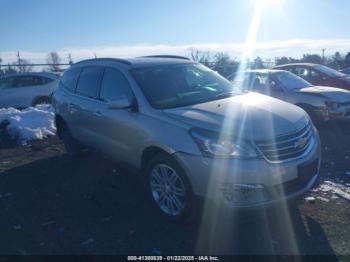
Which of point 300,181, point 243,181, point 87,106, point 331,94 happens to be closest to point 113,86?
point 87,106

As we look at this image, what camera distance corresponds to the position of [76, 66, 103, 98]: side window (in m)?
6.14

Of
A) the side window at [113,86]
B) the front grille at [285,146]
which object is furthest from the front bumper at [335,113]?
the side window at [113,86]

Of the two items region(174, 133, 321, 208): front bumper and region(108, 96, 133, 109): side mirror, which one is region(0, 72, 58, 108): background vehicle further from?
region(174, 133, 321, 208): front bumper

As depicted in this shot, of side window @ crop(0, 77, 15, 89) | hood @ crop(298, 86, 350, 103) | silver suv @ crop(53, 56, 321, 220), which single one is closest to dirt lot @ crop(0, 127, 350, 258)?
silver suv @ crop(53, 56, 321, 220)

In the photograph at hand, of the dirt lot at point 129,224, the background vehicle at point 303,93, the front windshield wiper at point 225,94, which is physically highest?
the front windshield wiper at point 225,94

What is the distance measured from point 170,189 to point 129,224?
682mm

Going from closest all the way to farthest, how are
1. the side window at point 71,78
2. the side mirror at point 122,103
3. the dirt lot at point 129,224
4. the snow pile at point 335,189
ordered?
the dirt lot at point 129,224 < the side mirror at point 122,103 < the snow pile at point 335,189 < the side window at point 71,78

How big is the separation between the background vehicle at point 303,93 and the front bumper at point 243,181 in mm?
5355

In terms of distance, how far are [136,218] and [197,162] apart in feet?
4.30

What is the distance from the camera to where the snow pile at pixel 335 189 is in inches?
206

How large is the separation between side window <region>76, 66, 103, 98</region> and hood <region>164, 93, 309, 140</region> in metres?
1.86

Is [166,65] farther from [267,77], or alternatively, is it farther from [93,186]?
[267,77]

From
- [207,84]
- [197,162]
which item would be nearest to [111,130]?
[207,84]

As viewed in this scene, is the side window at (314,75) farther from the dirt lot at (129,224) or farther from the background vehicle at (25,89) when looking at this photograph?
the background vehicle at (25,89)
